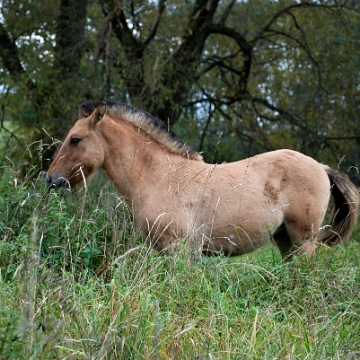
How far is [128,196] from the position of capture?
562 cm

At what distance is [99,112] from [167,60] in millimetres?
5404

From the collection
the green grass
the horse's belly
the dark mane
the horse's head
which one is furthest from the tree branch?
the green grass

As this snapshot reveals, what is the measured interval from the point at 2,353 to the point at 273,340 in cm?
162

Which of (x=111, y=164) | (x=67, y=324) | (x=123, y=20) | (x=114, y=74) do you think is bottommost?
(x=67, y=324)

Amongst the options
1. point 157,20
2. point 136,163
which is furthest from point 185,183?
point 157,20

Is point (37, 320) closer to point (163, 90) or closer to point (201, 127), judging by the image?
point (163, 90)

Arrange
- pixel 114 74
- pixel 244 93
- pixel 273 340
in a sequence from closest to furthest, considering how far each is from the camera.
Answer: pixel 273 340
pixel 114 74
pixel 244 93

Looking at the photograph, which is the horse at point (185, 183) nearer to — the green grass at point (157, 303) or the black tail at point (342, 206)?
the black tail at point (342, 206)

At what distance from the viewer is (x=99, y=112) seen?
5652 millimetres

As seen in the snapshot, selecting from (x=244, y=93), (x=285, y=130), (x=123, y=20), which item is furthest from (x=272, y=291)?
(x=285, y=130)

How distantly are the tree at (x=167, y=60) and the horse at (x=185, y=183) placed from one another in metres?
4.16

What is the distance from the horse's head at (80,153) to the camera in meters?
5.64

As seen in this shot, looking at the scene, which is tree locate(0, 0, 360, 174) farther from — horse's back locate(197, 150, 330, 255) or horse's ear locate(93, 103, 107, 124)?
horse's back locate(197, 150, 330, 255)

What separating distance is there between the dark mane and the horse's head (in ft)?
→ 0.77
